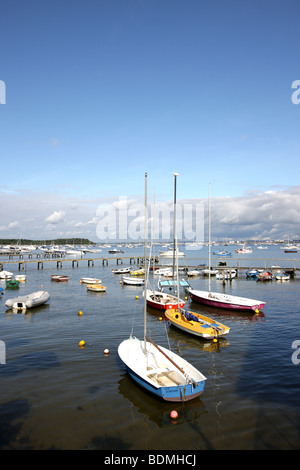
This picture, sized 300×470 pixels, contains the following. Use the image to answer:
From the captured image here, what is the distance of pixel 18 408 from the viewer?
13.9 metres

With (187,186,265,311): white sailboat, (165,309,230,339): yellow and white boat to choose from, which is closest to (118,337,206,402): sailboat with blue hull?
(165,309,230,339): yellow and white boat

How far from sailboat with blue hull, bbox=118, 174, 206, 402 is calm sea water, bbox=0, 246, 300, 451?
0.78m

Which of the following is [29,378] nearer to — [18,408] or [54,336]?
[18,408]

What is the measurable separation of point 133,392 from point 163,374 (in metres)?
1.91

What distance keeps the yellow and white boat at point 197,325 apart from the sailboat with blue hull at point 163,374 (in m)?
6.90

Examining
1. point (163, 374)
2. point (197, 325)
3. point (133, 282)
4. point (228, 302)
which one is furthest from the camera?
point (133, 282)

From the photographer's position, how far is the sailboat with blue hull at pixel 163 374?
536 inches

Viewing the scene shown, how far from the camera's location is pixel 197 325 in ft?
82.4

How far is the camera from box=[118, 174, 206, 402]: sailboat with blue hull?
1361cm

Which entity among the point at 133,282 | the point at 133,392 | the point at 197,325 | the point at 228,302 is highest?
the point at 197,325

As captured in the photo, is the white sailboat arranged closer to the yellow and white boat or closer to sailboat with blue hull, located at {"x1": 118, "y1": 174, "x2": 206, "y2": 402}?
the yellow and white boat

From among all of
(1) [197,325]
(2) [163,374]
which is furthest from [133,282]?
(2) [163,374]

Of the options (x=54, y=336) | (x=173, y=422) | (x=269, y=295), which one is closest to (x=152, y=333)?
(x=54, y=336)

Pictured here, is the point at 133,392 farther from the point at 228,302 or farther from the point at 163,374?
the point at 228,302
